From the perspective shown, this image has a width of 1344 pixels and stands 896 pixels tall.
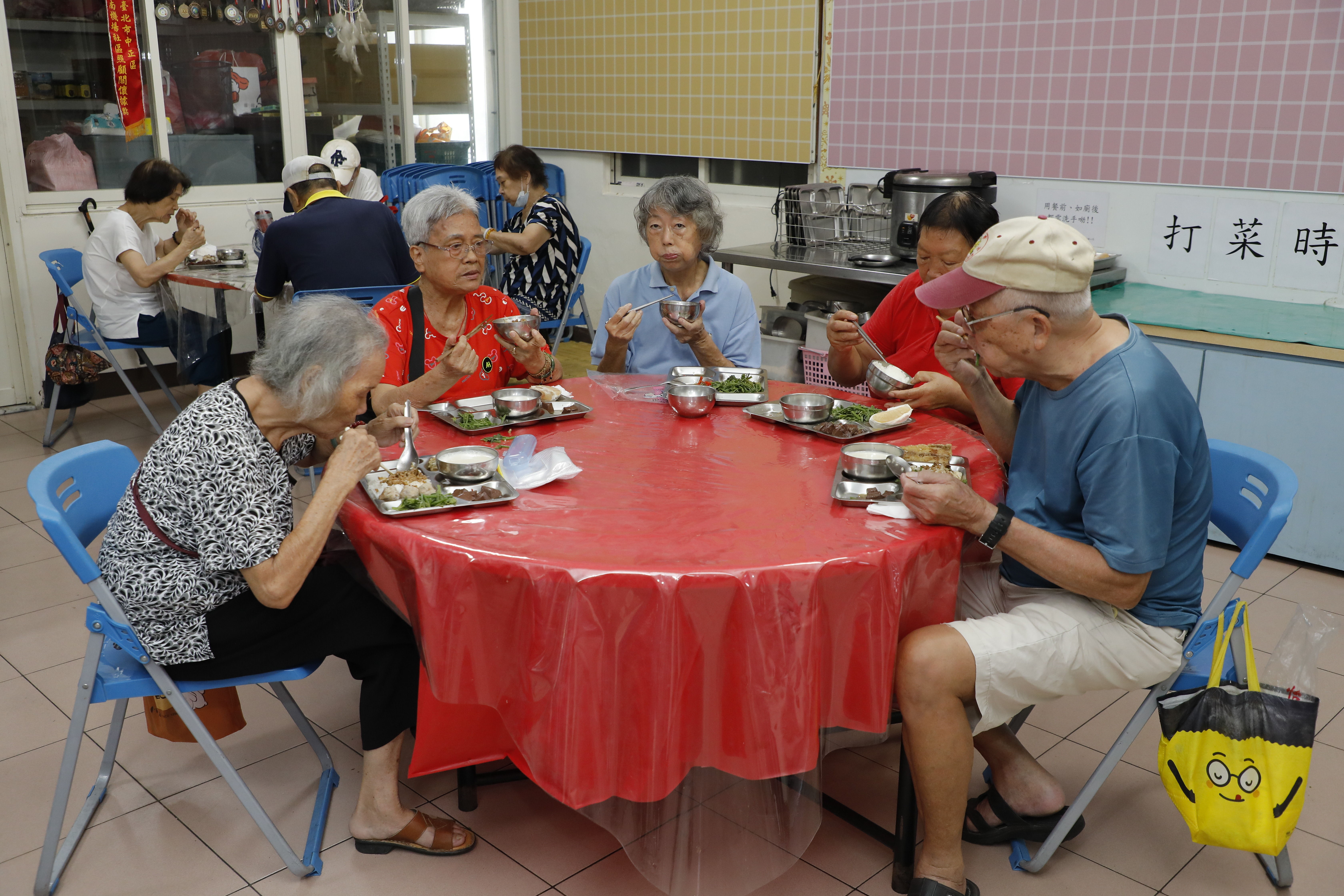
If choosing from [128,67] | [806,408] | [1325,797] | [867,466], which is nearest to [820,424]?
[806,408]

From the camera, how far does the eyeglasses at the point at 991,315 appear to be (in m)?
1.83

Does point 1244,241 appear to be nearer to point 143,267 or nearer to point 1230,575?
point 1230,575

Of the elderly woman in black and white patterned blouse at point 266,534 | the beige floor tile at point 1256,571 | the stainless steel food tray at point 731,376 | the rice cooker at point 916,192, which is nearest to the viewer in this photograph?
the elderly woman in black and white patterned blouse at point 266,534

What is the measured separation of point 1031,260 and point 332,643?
1504mm

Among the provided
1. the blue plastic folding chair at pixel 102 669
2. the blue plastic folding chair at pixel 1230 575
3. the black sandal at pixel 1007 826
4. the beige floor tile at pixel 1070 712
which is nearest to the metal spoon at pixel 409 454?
the blue plastic folding chair at pixel 102 669

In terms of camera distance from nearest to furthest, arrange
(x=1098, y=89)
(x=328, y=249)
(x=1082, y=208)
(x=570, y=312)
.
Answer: (x=328, y=249)
(x=1098, y=89)
(x=1082, y=208)
(x=570, y=312)

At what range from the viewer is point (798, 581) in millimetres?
1623

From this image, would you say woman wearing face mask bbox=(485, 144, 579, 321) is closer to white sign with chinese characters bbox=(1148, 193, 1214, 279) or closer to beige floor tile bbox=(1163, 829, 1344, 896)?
white sign with chinese characters bbox=(1148, 193, 1214, 279)

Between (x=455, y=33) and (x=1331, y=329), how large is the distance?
539cm

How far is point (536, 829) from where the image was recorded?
2.22m

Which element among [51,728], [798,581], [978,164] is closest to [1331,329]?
[978,164]

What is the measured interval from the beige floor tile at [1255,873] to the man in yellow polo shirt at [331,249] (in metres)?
3.20

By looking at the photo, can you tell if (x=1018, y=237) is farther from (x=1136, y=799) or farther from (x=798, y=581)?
(x=1136, y=799)

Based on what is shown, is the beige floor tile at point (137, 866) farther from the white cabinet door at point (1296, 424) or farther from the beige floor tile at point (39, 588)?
the white cabinet door at point (1296, 424)
